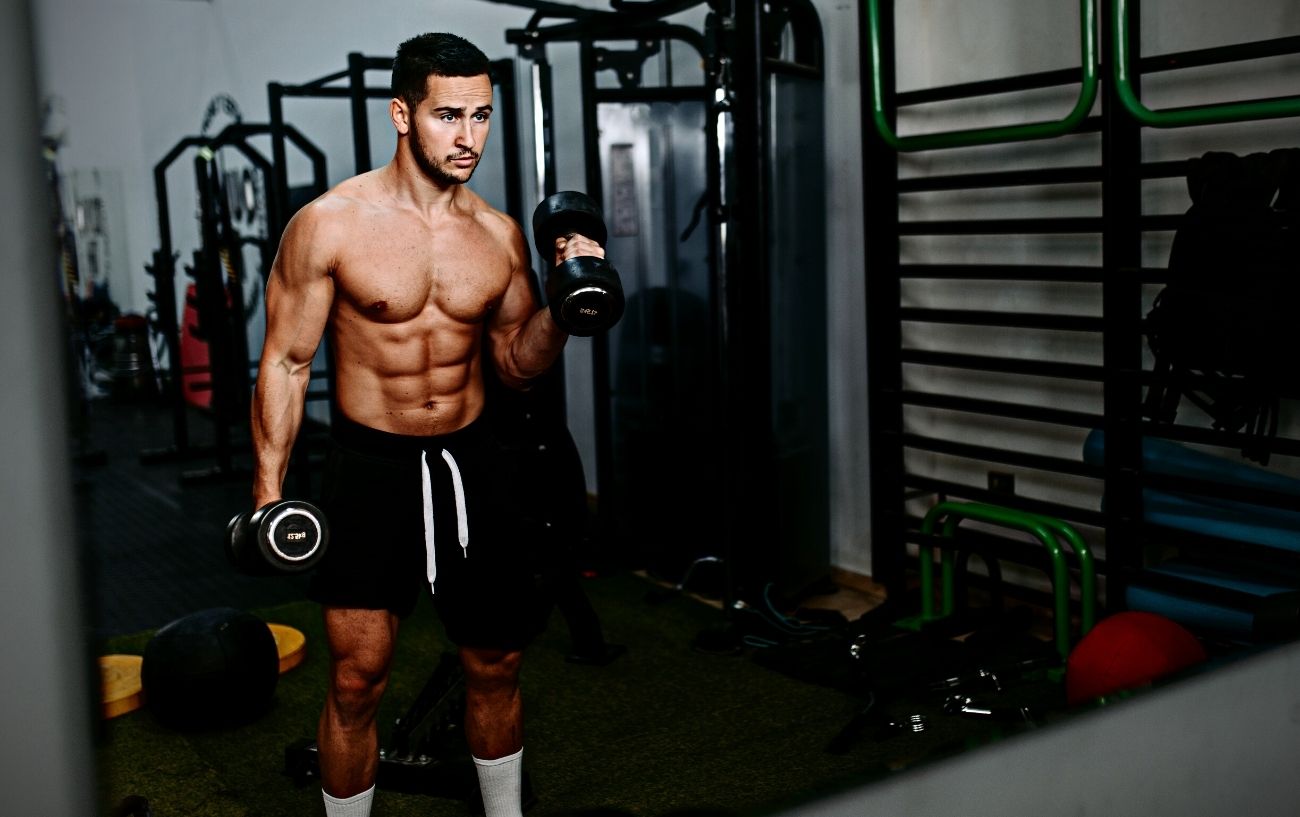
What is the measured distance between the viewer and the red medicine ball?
102 inches

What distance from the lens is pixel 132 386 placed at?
13.0 feet

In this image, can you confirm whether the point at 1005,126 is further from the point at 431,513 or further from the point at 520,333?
the point at 431,513

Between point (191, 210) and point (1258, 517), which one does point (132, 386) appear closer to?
point (191, 210)

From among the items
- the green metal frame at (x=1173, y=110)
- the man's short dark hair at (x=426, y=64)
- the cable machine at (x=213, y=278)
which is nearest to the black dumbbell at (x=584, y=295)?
the man's short dark hair at (x=426, y=64)

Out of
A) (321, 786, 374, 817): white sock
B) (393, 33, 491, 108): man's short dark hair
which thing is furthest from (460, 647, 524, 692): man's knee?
(393, 33, 491, 108): man's short dark hair

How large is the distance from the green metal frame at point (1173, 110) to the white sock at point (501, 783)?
6.55ft

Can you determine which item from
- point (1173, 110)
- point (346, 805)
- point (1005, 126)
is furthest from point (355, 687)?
point (1005, 126)

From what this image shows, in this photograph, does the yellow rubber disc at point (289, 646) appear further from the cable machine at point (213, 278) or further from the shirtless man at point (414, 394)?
the shirtless man at point (414, 394)

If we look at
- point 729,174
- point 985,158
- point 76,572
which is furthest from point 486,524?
point 985,158

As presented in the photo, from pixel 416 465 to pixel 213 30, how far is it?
2711 millimetres

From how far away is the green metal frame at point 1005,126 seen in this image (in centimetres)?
292

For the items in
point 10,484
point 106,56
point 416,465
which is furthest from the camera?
point 106,56

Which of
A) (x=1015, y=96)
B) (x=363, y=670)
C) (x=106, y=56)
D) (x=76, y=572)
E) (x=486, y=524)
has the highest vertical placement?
(x=106, y=56)

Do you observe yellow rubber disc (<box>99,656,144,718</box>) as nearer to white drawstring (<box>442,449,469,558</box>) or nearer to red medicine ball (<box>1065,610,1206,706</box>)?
white drawstring (<box>442,449,469,558</box>)
